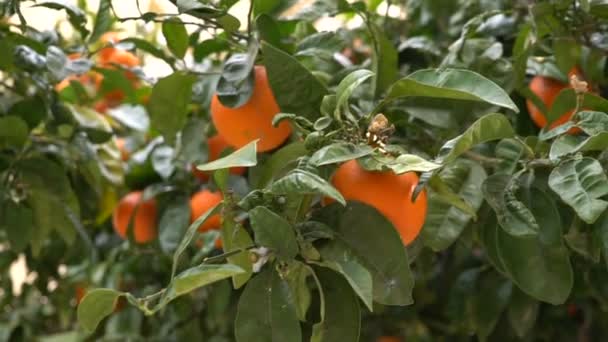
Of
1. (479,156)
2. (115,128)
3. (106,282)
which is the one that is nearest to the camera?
(479,156)

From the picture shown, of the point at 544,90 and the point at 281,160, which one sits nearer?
the point at 281,160

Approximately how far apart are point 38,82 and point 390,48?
0.40 meters

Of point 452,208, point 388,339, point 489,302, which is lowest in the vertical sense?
point 388,339

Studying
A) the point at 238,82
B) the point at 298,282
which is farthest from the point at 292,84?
the point at 298,282

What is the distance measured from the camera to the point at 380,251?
637 millimetres

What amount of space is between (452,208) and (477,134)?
0.18 m

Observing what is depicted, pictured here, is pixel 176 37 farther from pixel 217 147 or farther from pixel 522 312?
pixel 522 312

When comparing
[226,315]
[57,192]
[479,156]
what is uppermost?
[479,156]

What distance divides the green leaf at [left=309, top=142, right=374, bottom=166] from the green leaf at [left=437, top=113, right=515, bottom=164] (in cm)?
6

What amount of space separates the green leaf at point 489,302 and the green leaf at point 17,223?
1.86 ft

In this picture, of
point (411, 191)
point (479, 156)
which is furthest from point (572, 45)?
point (411, 191)

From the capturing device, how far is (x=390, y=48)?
0.84 meters

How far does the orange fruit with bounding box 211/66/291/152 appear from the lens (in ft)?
2.59

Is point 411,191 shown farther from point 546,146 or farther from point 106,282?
point 106,282
